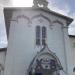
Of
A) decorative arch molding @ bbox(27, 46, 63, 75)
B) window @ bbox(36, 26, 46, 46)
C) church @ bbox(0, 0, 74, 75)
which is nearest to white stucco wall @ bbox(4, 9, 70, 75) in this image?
church @ bbox(0, 0, 74, 75)

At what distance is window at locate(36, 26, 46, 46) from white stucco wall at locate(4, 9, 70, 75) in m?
0.37

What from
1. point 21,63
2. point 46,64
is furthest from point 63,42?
point 21,63

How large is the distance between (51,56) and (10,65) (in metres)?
3.90

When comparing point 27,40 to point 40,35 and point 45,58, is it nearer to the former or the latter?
point 40,35

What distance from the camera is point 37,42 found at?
58.1 feet

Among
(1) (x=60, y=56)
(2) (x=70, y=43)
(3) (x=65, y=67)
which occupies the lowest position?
(3) (x=65, y=67)

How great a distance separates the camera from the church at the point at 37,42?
16031 mm

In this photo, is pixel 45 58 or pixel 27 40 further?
pixel 27 40

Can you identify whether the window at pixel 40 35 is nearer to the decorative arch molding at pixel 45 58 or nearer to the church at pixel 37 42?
the church at pixel 37 42

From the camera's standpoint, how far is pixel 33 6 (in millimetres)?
19594

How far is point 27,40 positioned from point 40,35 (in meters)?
1.52

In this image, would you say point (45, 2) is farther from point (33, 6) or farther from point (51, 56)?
point (51, 56)

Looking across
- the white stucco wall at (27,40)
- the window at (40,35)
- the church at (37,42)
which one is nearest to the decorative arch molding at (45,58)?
the church at (37,42)

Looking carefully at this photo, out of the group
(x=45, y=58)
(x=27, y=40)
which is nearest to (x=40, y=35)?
(x=27, y=40)
